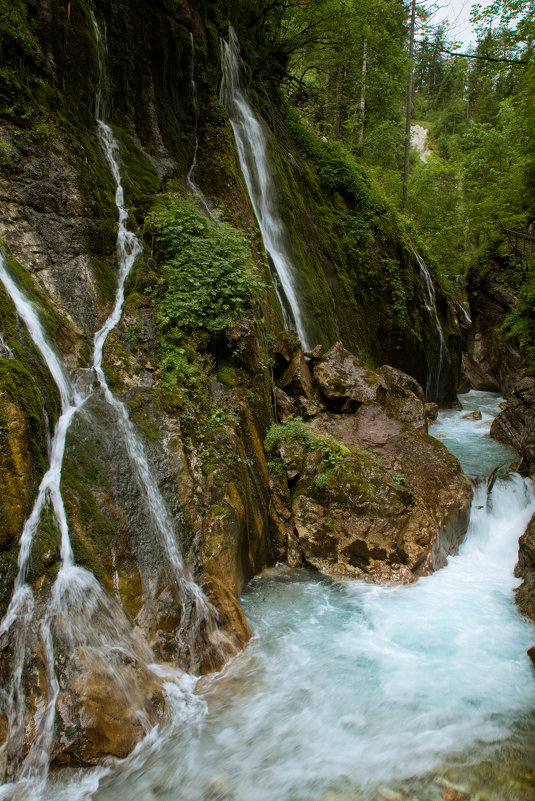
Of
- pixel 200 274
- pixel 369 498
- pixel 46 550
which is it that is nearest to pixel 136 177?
pixel 200 274

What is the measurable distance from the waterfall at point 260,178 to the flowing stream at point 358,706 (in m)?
6.10

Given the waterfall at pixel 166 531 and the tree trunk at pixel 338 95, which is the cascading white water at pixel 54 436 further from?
the tree trunk at pixel 338 95

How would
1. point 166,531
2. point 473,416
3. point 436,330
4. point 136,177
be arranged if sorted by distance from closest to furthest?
point 166,531 < point 136,177 < point 473,416 < point 436,330

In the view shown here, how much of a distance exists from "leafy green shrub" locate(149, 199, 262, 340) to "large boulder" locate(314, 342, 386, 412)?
2472 mm

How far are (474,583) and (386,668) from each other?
2510mm

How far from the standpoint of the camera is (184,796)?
3410 millimetres

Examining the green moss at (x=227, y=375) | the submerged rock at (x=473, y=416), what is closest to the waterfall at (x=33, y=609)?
the green moss at (x=227, y=375)

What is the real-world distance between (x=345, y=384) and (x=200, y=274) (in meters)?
3.73

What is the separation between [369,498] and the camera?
7.01 metres

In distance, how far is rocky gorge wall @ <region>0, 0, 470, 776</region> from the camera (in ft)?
13.4

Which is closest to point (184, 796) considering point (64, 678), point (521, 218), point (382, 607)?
point (64, 678)

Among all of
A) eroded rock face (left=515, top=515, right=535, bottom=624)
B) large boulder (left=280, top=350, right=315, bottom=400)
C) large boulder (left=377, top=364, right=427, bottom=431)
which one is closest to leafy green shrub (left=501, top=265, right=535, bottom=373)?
large boulder (left=377, top=364, right=427, bottom=431)

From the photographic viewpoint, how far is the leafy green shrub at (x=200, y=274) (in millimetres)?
6777

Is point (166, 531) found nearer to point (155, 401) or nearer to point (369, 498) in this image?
point (155, 401)
